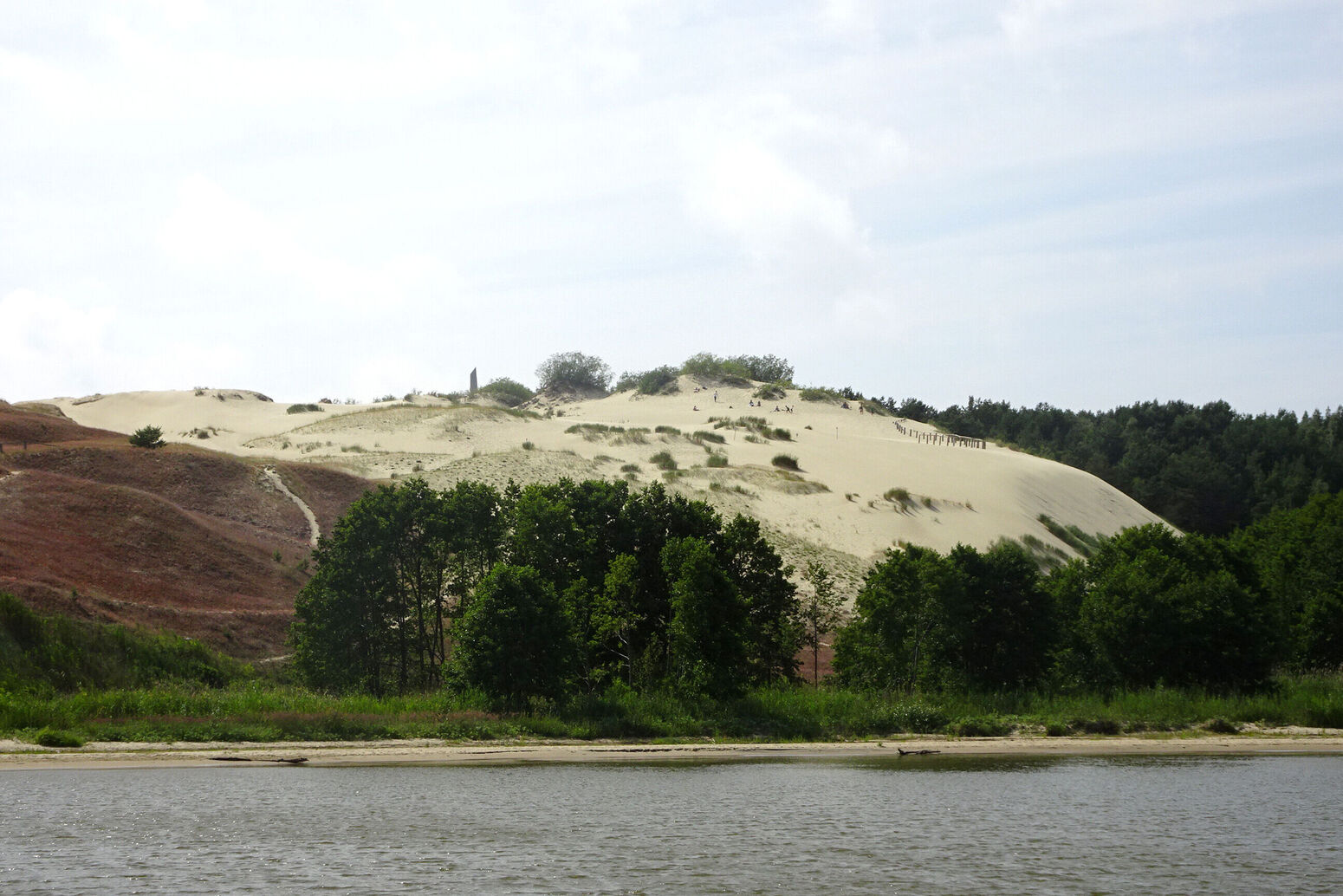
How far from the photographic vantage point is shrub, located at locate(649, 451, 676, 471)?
9168 cm

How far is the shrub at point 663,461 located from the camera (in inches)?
3610

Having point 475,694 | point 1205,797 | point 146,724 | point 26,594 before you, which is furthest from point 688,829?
point 26,594

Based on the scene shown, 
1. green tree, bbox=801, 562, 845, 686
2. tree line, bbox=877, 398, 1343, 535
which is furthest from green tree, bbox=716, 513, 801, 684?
tree line, bbox=877, 398, 1343, 535

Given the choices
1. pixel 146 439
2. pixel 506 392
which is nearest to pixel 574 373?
pixel 506 392

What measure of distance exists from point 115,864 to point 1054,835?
17370mm

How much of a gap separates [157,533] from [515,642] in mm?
28642

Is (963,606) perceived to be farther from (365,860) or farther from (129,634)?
(129,634)

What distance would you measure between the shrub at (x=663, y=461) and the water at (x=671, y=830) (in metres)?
61.2

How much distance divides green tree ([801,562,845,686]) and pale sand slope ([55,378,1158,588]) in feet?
25.2

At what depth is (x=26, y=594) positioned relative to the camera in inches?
1612

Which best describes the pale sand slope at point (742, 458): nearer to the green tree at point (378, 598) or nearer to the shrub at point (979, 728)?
the shrub at point (979, 728)

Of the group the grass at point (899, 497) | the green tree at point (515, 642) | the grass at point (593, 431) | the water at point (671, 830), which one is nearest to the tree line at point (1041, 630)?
the water at point (671, 830)

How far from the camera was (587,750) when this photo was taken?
109 feet

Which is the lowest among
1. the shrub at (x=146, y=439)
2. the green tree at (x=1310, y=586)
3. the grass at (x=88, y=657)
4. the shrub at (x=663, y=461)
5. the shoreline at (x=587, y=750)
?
the shoreline at (x=587, y=750)
